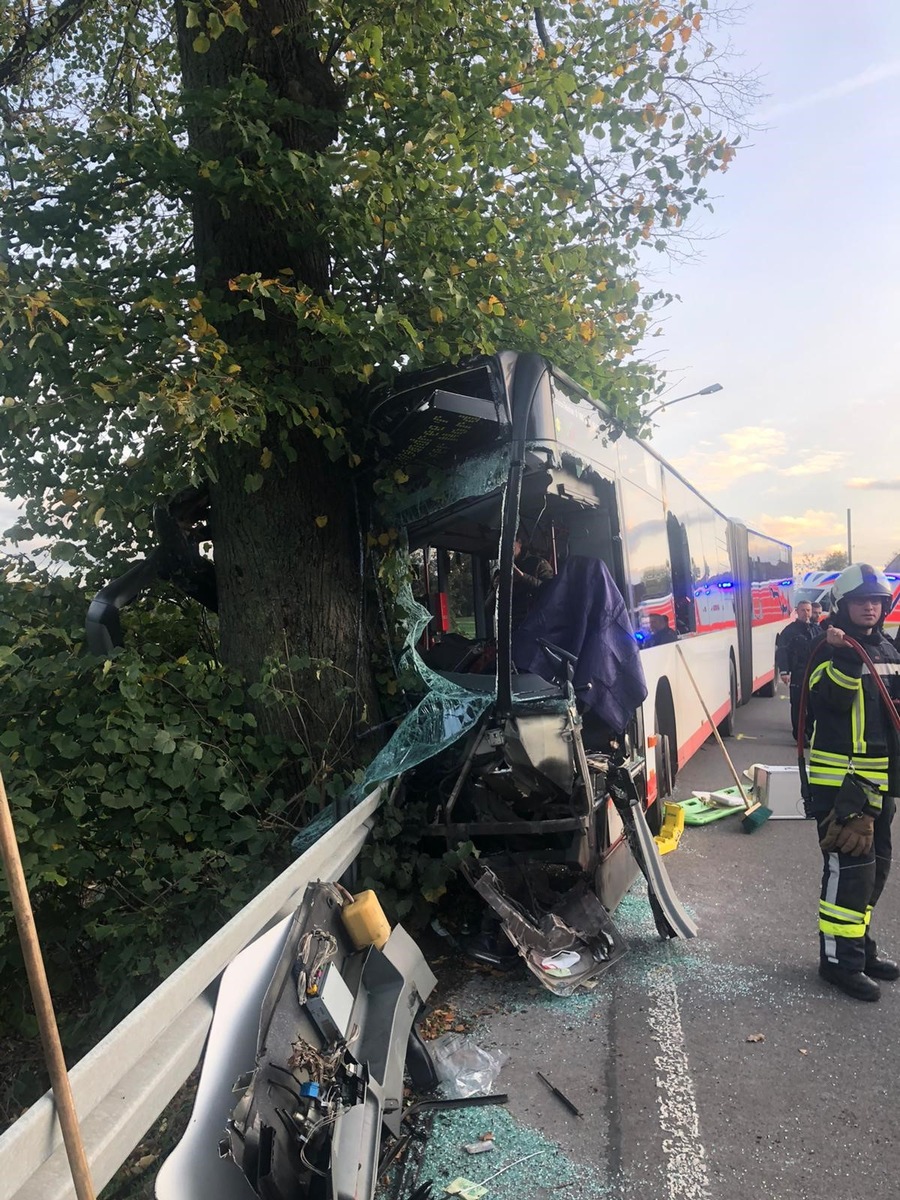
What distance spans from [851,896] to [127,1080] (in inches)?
135

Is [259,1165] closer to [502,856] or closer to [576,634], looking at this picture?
[502,856]

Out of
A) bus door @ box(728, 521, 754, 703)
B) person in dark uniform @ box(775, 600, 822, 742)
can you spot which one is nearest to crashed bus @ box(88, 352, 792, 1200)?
person in dark uniform @ box(775, 600, 822, 742)

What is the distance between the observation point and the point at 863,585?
4207 millimetres

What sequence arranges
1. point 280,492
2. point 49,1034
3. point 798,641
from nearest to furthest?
point 49,1034, point 280,492, point 798,641

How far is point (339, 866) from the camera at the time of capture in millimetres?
3412

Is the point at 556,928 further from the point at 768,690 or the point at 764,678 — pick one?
the point at 768,690

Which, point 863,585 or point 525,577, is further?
point 525,577

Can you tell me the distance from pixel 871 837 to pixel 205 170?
4.79 meters

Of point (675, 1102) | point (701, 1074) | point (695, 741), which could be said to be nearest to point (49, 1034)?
point (675, 1102)

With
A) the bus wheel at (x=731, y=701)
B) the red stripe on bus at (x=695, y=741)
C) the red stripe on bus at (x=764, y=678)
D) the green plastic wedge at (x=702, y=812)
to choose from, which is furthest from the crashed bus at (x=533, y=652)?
the red stripe on bus at (x=764, y=678)

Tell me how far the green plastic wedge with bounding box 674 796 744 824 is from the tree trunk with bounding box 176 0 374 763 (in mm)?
3666

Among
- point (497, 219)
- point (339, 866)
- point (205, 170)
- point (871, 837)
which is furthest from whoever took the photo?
point (497, 219)

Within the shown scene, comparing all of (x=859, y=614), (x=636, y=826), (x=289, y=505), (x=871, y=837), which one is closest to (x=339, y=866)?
(x=636, y=826)

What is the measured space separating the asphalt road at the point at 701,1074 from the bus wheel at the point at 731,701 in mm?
6594
